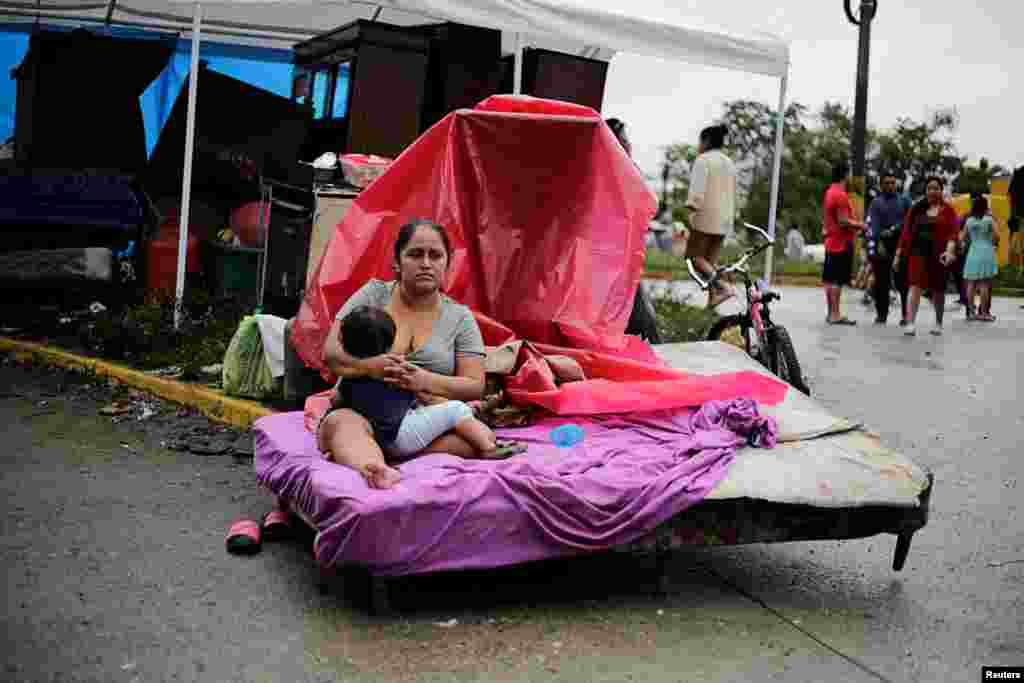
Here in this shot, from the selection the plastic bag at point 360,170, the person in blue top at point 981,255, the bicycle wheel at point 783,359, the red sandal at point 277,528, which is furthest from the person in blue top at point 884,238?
the red sandal at point 277,528

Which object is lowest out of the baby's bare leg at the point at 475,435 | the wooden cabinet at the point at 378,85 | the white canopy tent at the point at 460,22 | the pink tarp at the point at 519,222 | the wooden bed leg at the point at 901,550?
the wooden bed leg at the point at 901,550

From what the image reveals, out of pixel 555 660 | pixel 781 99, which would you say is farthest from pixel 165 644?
pixel 781 99

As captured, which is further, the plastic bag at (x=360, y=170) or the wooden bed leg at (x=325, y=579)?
the plastic bag at (x=360, y=170)

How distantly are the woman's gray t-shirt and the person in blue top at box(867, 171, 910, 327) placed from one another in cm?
1030

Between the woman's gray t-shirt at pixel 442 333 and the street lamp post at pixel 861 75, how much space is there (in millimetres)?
15925

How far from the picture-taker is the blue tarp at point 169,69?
1191cm

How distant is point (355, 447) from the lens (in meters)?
4.22

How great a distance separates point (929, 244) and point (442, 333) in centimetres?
984

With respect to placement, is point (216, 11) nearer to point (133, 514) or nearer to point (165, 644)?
point (133, 514)

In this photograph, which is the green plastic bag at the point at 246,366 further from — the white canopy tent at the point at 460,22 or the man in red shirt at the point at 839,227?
the man in red shirt at the point at 839,227

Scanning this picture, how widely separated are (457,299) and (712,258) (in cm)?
655

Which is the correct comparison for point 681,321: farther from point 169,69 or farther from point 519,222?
point 169,69

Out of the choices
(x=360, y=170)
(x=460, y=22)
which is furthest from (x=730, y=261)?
(x=360, y=170)

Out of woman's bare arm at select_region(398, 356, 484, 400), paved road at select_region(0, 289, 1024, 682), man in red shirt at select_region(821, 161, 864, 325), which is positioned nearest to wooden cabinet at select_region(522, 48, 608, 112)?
man in red shirt at select_region(821, 161, 864, 325)
